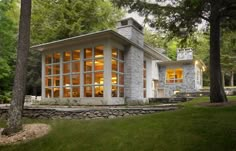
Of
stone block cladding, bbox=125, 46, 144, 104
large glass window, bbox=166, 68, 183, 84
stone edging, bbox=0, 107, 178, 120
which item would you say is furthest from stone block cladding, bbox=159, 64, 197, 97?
stone edging, bbox=0, 107, 178, 120

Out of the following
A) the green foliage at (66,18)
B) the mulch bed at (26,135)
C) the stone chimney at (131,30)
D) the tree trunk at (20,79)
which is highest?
the green foliage at (66,18)

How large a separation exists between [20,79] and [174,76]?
17998 millimetres

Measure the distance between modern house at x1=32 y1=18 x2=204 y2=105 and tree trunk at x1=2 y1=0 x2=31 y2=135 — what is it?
12.9 feet

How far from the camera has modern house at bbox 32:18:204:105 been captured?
414 inches

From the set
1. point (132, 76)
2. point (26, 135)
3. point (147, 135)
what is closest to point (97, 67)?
point (132, 76)

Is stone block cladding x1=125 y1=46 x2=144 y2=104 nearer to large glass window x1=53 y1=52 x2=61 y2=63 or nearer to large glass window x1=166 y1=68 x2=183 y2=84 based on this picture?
large glass window x1=53 y1=52 x2=61 y2=63

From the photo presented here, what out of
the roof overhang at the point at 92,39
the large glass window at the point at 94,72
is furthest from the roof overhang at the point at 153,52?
the large glass window at the point at 94,72

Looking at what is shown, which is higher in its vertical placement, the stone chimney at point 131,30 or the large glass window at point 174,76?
the stone chimney at point 131,30

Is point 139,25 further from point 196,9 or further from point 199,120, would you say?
point 199,120

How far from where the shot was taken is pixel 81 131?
6180 millimetres

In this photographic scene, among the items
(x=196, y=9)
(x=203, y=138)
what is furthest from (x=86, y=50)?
(x=203, y=138)

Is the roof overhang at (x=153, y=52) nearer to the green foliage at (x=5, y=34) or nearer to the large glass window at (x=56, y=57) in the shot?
the large glass window at (x=56, y=57)

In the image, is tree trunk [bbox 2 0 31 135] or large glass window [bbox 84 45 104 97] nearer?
tree trunk [bbox 2 0 31 135]

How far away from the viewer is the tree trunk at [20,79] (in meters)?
6.17
